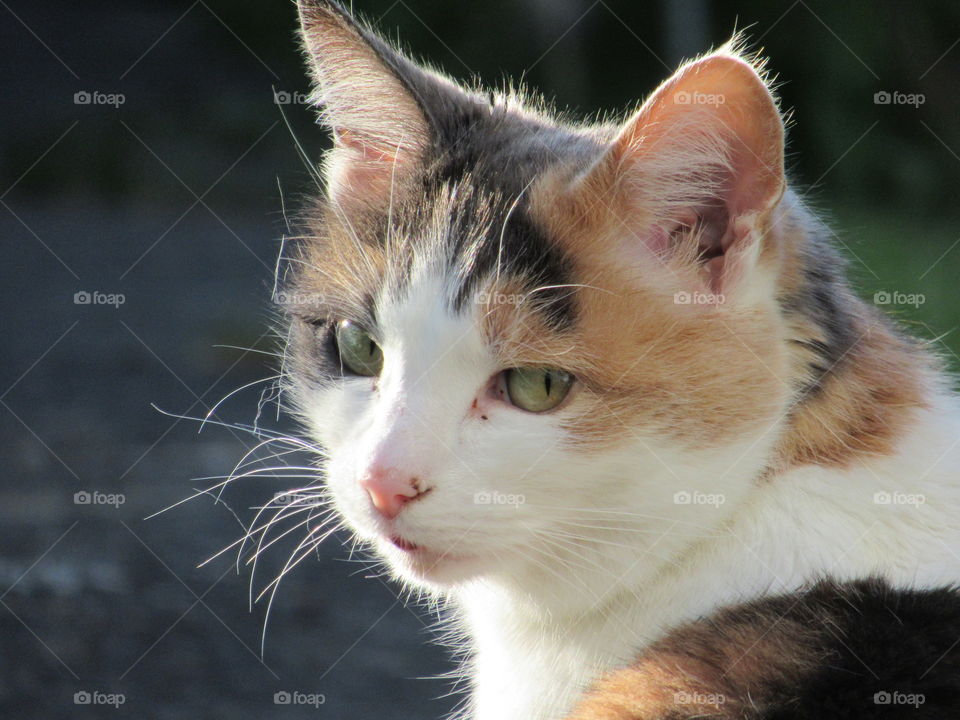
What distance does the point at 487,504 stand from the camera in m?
1.74

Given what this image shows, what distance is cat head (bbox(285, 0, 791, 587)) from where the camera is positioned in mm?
1729

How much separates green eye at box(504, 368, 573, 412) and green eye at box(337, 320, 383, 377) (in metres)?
0.32

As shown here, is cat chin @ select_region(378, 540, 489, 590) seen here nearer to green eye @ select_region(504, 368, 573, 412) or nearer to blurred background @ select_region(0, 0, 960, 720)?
green eye @ select_region(504, 368, 573, 412)

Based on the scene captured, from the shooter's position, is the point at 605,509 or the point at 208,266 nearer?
the point at 605,509

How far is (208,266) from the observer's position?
8.19m

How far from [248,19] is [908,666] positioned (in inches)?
370

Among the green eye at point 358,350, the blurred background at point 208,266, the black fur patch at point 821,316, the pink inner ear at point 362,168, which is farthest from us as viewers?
the blurred background at point 208,266

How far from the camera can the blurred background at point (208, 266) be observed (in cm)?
339

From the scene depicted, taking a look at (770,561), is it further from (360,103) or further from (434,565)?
(360,103)

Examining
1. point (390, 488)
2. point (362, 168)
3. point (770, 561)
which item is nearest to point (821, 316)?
point (770, 561)

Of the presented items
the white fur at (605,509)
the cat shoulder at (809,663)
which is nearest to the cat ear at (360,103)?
the white fur at (605,509)

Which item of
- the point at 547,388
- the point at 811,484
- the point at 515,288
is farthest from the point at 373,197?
the point at 811,484

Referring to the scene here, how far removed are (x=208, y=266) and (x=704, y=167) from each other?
Answer: 688cm

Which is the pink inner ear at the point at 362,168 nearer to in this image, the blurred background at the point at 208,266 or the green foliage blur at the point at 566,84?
the blurred background at the point at 208,266
